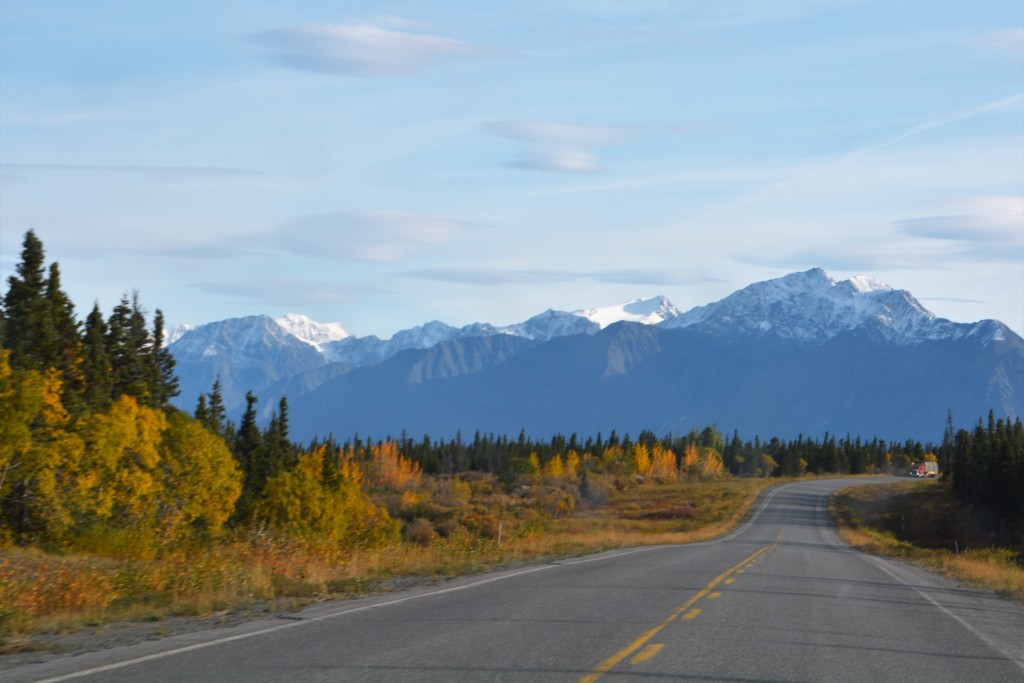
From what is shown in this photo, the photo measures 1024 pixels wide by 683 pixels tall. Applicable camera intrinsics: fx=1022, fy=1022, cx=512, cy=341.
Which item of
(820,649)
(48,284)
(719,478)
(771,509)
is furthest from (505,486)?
(820,649)

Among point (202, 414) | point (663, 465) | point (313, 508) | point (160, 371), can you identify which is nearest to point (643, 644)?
point (313, 508)

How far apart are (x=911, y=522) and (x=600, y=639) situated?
89628mm

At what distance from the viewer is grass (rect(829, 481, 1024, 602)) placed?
5954 centimetres

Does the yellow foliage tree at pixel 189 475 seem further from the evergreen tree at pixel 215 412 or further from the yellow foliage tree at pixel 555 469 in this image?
the yellow foliage tree at pixel 555 469

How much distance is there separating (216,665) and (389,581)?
10.2 metres

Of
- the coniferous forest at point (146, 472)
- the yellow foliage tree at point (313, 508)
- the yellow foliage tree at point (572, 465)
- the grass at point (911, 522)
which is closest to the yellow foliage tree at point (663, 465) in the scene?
the yellow foliage tree at point (572, 465)

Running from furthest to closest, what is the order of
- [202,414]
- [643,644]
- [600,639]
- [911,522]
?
[911,522] < [202,414] < [600,639] < [643,644]

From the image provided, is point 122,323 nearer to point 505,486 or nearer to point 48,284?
point 48,284

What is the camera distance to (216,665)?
32.1ft

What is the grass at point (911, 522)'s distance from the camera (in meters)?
59.5

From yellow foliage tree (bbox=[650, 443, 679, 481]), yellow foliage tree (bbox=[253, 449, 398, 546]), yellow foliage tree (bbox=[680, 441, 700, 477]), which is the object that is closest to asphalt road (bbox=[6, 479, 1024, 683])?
yellow foliage tree (bbox=[253, 449, 398, 546])

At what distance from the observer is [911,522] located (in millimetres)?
93438

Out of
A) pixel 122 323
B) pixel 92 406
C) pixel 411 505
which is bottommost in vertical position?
pixel 411 505

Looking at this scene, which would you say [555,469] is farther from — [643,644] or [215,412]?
[643,644]
